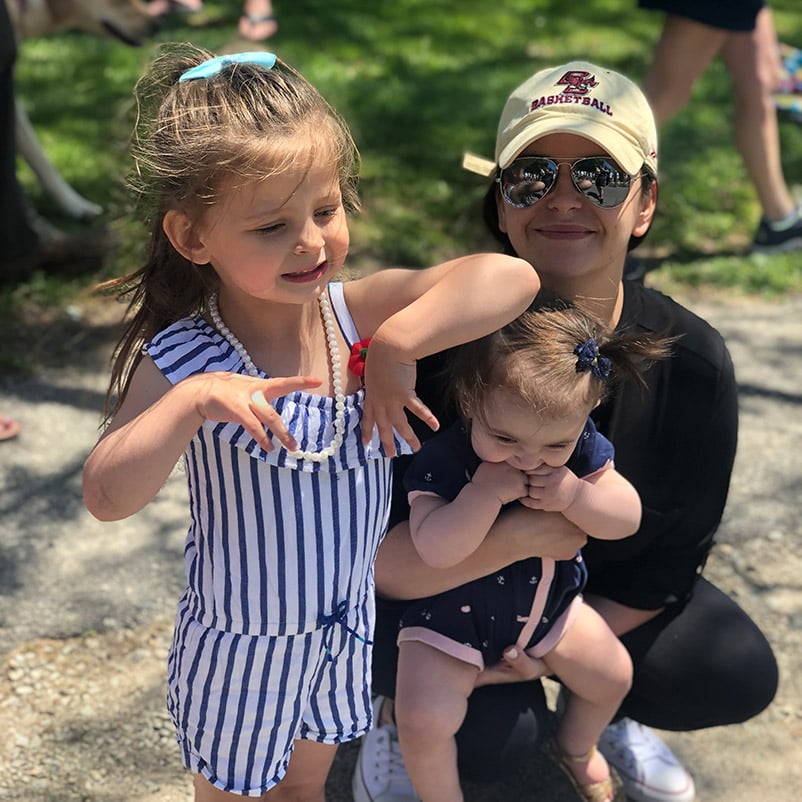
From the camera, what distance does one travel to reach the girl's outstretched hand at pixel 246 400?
1.54 m

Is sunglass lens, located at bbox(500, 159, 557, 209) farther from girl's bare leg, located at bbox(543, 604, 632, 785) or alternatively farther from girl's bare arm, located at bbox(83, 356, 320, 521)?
girl's bare leg, located at bbox(543, 604, 632, 785)

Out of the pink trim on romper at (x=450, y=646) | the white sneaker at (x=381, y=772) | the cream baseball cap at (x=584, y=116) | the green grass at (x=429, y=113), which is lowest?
the green grass at (x=429, y=113)

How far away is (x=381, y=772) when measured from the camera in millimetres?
2445

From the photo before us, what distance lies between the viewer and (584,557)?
7.89 feet

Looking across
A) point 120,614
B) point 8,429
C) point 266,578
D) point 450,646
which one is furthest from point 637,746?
point 8,429

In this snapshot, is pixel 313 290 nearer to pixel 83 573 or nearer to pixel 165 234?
pixel 165 234

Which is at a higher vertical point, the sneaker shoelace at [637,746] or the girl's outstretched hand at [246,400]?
the girl's outstretched hand at [246,400]

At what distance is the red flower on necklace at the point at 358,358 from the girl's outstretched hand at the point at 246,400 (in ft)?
0.76

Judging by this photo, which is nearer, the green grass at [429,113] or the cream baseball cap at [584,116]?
the cream baseball cap at [584,116]

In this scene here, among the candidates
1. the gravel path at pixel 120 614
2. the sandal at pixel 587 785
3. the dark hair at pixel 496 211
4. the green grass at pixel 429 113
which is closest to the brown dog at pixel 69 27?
the green grass at pixel 429 113

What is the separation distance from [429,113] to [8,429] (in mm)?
3494

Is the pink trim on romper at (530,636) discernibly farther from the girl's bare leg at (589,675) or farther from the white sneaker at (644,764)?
the white sneaker at (644,764)

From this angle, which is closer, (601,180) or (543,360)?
(543,360)

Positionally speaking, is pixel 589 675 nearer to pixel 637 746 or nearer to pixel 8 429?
pixel 637 746
